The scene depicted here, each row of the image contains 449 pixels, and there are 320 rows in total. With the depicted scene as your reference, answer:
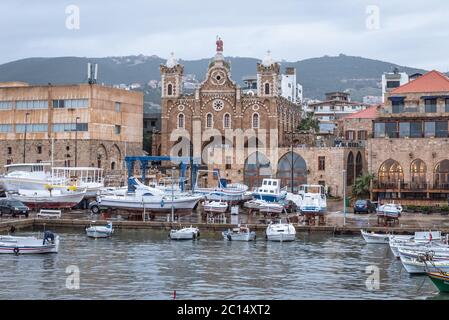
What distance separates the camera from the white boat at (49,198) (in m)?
74.5

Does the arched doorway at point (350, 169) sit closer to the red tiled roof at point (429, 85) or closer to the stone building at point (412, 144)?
A: the stone building at point (412, 144)

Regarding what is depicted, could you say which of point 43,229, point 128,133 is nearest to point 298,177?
point 128,133

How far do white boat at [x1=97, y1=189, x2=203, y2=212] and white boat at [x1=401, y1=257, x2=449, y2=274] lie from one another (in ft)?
107

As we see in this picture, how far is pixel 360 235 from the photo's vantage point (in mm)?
58969

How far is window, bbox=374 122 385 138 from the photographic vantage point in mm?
80188

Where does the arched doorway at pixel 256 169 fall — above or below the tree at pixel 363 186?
above

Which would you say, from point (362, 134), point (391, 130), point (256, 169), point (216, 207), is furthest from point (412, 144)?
point (216, 207)

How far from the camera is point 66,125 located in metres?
99.2

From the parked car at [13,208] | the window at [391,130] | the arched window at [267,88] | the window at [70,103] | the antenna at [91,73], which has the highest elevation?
the antenna at [91,73]

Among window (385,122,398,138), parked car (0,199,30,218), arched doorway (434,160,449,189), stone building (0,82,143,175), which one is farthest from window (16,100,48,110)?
arched doorway (434,160,449,189)

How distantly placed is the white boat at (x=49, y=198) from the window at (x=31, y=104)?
25667 millimetres

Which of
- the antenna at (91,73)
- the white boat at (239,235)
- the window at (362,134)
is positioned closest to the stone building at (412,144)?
the window at (362,134)

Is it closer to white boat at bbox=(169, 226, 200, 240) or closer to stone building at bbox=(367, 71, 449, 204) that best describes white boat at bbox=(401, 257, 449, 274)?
white boat at bbox=(169, 226, 200, 240)
